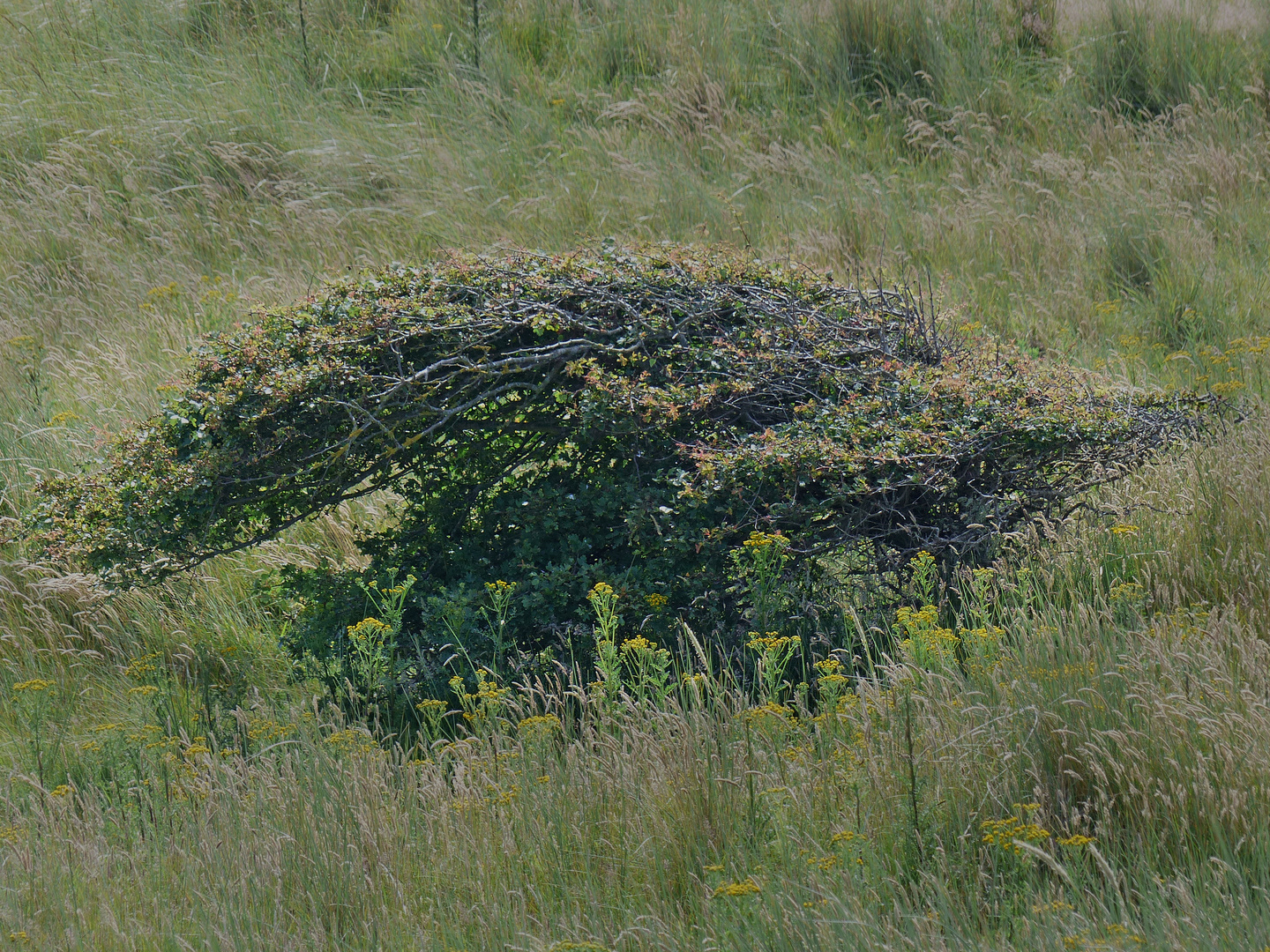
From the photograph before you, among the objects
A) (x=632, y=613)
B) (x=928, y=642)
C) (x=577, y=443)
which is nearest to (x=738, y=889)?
(x=928, y=642)

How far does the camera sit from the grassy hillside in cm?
270

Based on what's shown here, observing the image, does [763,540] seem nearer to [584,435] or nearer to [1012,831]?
[584,435]

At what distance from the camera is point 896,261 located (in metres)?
8.23

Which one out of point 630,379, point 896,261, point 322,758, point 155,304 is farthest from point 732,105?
point 322,758

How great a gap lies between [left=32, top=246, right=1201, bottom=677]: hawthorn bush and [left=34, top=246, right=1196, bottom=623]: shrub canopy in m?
0.01

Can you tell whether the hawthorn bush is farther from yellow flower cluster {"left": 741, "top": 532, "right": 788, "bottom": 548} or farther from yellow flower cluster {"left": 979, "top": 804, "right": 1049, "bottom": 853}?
yellow flower cluster {"left": 979, "top": 804, "right": 1049, "bottom": 853}

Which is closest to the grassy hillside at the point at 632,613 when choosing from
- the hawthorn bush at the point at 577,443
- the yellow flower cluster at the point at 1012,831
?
the yellow flower cluster at the point at 1012,831

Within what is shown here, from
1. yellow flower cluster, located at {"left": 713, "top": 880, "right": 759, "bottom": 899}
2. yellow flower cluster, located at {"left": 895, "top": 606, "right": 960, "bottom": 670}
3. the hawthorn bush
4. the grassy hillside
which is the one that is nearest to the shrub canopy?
the hawthorn bush

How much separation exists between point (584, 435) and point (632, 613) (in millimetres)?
689

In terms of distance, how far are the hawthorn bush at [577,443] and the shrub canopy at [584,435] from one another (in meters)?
0.01

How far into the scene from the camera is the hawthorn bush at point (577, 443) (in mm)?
4133

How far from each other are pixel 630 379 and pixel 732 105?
6.49 metres

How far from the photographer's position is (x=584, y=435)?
14.2ft

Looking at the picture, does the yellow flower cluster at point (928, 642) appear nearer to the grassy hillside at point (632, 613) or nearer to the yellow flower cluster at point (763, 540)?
the grassy hillside at point (632, 613)
